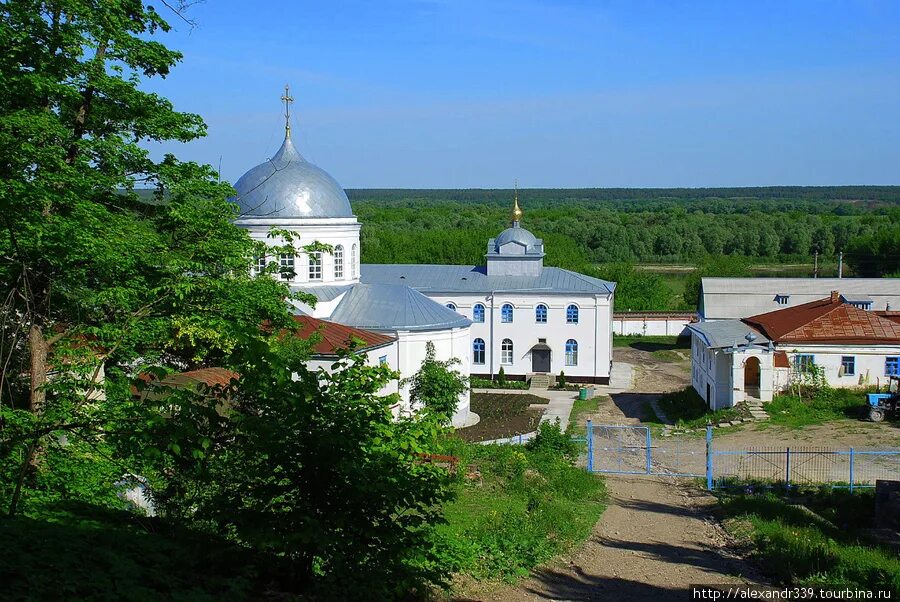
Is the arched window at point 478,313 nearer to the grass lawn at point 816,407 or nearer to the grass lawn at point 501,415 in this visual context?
the grass lawn at point 501,415

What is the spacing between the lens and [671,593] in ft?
36.6

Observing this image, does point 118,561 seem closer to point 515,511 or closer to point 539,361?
point 515,511

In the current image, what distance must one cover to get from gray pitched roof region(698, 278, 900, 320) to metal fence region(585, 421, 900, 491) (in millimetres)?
20643

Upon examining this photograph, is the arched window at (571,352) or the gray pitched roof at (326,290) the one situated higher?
the gray pitched roof at (326,290)

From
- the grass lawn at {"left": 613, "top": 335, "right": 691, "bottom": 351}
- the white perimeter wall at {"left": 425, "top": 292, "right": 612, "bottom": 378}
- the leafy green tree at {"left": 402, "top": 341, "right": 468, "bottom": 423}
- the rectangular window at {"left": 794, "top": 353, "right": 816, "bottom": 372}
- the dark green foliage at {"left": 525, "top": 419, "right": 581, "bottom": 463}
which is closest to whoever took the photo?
the dark green foliage at {"left": 525, "top": 419, "right": 581, "bottom": 463}

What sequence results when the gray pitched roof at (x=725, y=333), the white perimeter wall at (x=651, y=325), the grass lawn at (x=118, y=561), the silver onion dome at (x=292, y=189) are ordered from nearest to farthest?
the grass lawn at (x=118, y=561), the gray pitched roof at (x=725, y=333), the silver onion dome at (x=292, y=189), the white perimeter wall at (x=651, y=325)

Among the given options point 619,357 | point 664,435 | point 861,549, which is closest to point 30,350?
point 861,549

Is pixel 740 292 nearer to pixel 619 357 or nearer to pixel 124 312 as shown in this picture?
pixel 619 357

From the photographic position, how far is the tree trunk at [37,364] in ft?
34.4

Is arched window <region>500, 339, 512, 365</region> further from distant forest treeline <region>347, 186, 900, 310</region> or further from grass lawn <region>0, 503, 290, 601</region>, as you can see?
grass lawn <region>0, 503, 290, 601</region>

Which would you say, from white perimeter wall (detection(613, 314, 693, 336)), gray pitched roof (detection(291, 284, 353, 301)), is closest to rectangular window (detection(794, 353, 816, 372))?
gray pitched roof (detection(291, 284, 353, 301))

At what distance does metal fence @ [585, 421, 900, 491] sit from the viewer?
18.6 metres

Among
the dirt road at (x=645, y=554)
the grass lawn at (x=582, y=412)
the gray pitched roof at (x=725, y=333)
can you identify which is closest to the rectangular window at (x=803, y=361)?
the gray pitched roof at (x=725, y=333)

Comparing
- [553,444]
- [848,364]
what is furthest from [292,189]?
[848,364]
